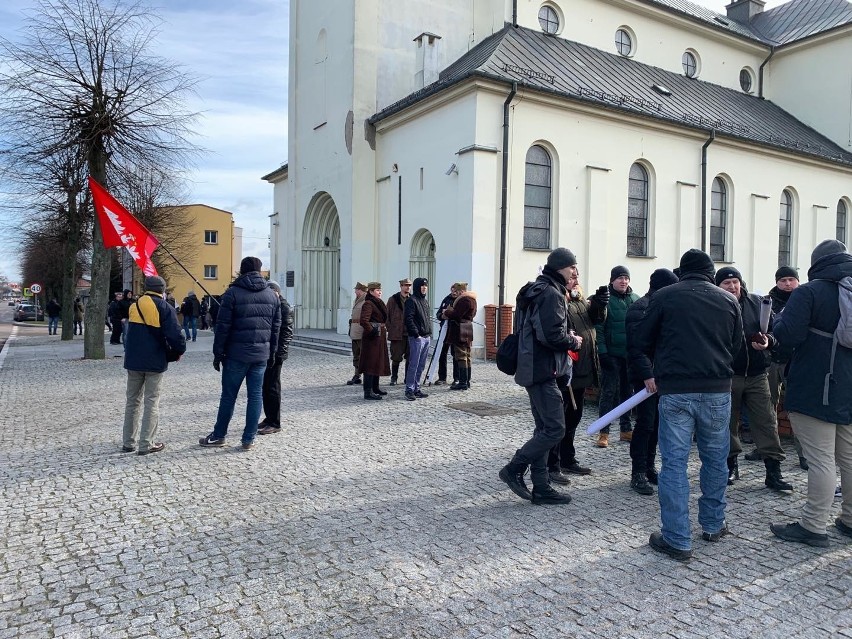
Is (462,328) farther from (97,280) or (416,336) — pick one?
(97,280)

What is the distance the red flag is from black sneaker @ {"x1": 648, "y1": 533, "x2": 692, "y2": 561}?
920 centimetres

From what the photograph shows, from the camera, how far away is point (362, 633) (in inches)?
127

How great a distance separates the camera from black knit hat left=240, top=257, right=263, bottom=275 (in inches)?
275

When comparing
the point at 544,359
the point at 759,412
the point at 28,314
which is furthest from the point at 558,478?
the point at 28,314

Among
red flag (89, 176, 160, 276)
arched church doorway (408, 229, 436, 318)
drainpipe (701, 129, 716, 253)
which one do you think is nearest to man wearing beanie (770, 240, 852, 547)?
red flag (89, 176, 160, 276)

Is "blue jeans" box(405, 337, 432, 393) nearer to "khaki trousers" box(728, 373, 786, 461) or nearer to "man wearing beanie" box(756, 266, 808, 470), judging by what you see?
"man wearing beanie" box(756, 266, 808, 470)

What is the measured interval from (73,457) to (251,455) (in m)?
1.79

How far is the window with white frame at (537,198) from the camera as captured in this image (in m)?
18.6

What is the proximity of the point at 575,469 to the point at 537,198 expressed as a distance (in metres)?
13.7

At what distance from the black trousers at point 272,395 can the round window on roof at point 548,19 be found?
19534 mm

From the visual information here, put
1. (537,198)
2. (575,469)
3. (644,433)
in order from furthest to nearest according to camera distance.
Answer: (537,198), (575,469), (644,433)

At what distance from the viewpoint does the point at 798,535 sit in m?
4.45

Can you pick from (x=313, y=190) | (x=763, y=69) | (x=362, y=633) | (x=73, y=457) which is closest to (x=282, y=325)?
(x=73, y=457)

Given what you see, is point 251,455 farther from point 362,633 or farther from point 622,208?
point 622,208
